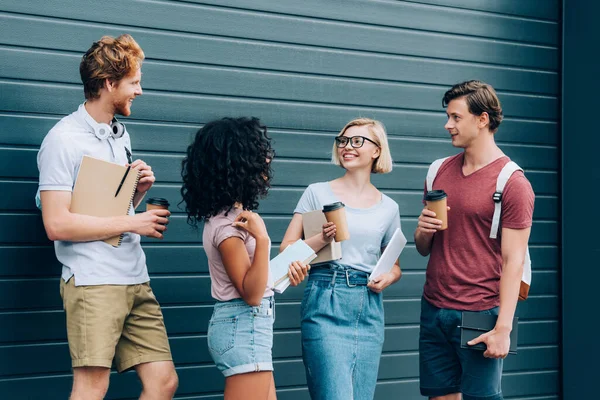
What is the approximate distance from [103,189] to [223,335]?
85 cm

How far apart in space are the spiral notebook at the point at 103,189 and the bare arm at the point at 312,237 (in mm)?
948

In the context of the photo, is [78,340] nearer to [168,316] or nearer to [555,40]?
[168,316]

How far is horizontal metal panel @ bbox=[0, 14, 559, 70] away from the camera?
4.25m

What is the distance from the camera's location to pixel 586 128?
573 cm

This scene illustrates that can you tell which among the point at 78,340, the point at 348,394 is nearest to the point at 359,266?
the point at 348,394

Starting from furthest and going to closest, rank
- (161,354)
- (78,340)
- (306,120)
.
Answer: (306,120) → (161,354) → (78,340)

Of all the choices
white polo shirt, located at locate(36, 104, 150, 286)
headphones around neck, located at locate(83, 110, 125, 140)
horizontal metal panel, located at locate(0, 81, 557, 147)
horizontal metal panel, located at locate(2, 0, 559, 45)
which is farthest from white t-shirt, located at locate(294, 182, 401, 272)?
horizontal metal panel, located at locate(2, 0, 559, 45)

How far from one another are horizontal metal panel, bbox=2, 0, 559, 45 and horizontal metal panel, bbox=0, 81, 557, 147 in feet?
1.37

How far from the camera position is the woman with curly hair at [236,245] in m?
3.46

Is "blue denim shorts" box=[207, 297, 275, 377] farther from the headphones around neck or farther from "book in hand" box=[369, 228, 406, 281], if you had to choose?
the headphones around neck

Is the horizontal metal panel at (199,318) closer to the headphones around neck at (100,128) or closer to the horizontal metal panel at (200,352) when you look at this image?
the horizontal metal panel at (200,352)

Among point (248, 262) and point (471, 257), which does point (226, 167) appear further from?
point (471, 257)

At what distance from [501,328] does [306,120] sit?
192 centimetres

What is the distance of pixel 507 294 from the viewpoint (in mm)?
3820
